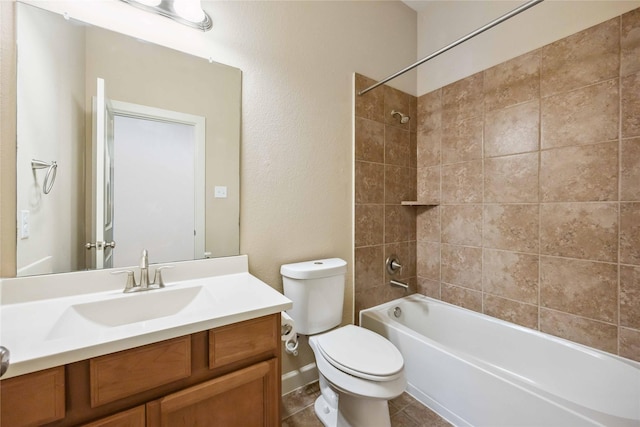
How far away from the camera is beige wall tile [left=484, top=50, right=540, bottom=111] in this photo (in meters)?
1.56

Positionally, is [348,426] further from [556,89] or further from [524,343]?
[556,89]

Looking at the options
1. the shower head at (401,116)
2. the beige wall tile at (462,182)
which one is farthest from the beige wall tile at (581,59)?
the shower head at (401,116)

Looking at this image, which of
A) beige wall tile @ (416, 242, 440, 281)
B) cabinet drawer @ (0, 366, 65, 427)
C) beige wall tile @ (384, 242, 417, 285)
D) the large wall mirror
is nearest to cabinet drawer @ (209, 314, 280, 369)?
cabinet drawer @ (0, 366, 65, 427)

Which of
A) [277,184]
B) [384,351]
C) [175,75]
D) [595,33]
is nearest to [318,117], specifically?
[277,184]

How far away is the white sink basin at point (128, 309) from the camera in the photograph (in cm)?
84

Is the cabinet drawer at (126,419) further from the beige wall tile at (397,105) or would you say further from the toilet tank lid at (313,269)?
the beige wall tile at (397,105)

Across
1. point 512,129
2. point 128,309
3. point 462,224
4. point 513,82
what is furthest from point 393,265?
point 128,309

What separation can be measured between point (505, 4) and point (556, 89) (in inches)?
26.7

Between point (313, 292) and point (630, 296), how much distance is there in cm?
156

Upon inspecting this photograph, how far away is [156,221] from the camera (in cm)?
119

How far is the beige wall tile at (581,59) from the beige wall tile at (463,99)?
0.35 meters

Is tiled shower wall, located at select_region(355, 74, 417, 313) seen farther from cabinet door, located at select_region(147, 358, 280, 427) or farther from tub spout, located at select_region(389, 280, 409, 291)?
cabinet door, located at select_region(147, 358, 280, 427)

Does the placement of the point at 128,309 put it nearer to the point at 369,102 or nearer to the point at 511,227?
the point at 369,102

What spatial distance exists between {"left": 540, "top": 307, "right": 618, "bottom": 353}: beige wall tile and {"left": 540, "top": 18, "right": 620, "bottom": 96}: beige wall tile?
1265 millimetres
